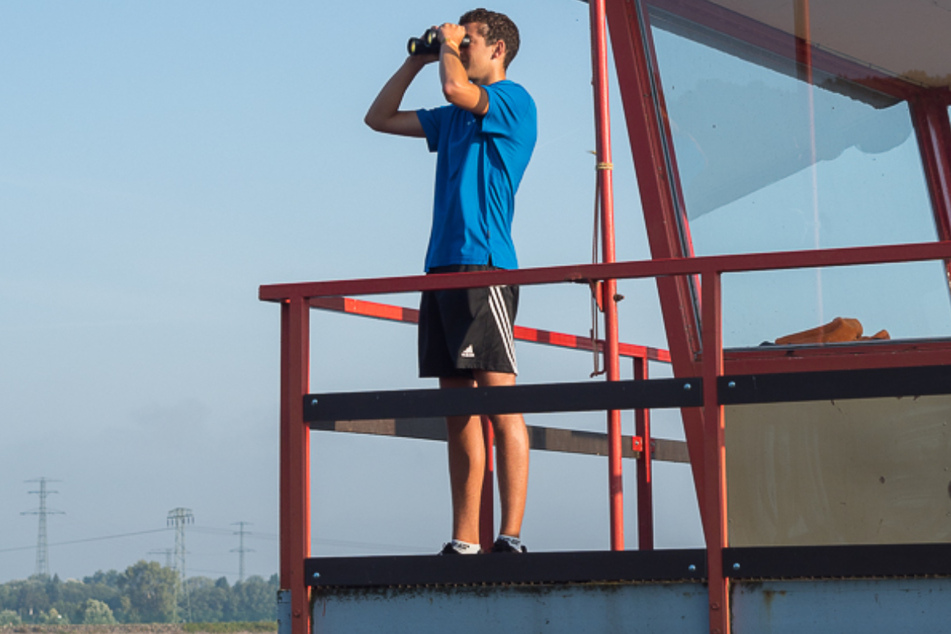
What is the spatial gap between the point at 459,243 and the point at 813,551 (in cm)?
166

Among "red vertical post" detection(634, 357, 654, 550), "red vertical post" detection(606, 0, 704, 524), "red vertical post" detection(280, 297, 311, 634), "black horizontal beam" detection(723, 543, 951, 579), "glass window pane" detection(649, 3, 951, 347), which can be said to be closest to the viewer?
"black horizontal beam" detection(723, 543, 951, 579)

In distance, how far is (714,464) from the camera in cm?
411

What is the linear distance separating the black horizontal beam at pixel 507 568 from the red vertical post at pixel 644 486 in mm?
1919

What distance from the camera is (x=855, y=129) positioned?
19.4ft

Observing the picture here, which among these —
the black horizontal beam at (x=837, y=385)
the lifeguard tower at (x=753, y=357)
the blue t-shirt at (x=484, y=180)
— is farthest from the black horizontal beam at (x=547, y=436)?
the black horizontal beam at (x=837, y=385)

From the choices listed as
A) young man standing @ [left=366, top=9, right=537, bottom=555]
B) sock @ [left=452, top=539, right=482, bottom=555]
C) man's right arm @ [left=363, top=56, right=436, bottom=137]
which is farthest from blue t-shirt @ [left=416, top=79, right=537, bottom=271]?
sock @ [left=452, top=539, right=482, bottom=555]

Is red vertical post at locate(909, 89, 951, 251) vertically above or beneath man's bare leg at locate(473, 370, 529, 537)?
above

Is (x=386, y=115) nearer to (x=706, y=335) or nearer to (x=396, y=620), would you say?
(x=706, y=335)

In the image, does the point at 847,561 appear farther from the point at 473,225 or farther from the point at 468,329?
the point at 473,225

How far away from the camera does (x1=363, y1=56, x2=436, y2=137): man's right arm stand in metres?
5.18

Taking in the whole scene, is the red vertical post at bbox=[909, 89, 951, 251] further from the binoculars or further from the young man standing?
the binoculars

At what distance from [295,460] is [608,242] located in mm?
1599

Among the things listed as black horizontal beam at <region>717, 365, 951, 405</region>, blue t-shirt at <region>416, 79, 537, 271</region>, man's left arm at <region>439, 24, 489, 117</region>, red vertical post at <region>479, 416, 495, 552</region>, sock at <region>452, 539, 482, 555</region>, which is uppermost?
man's left arm at <region>439, 24, 489, 117</region>

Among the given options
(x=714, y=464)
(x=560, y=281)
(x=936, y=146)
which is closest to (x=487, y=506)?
(x=560, y=281)
